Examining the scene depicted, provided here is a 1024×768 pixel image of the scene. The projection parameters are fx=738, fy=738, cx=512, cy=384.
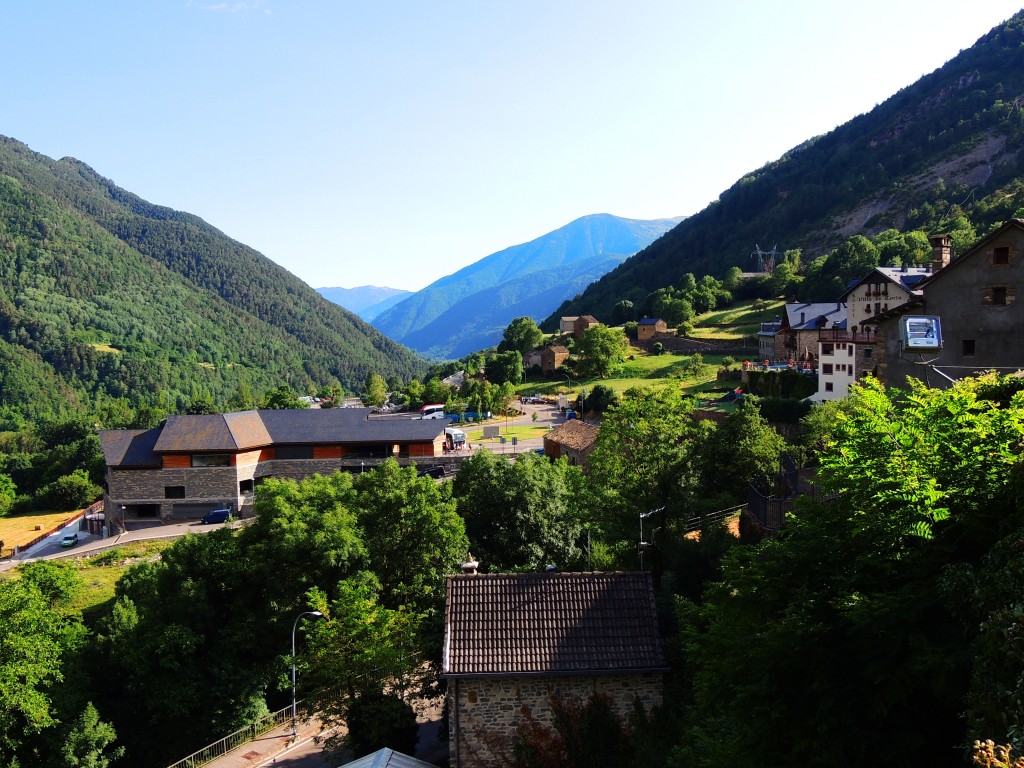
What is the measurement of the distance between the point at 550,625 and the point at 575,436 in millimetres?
35187

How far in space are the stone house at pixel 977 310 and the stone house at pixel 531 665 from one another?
12405 mm

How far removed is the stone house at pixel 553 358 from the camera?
103 meters

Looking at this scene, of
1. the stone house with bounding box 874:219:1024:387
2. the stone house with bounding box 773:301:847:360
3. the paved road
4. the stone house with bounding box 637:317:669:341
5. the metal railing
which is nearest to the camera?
the stone house with bounding box 874:219:1024:387

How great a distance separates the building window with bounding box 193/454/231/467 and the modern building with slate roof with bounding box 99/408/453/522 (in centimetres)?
7

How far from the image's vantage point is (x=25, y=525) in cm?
7669

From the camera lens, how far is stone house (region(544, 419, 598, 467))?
50.5 m

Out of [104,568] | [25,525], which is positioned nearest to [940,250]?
[104,568]

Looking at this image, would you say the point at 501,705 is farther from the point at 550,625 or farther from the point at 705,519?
the point at 705,519

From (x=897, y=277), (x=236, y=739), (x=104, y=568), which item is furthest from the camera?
(x=897, y=277)

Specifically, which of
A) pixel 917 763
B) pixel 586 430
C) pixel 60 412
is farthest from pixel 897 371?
pixel 60 412

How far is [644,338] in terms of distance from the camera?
4414 inches

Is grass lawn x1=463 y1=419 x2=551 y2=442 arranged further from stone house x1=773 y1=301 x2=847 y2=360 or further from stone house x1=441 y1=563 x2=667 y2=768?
stone house x1=441 y1=563 x2=667 y2=768

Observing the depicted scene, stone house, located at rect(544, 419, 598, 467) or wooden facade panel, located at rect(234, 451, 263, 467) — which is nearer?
stone house, located at rect(544, 419, 598, 467)

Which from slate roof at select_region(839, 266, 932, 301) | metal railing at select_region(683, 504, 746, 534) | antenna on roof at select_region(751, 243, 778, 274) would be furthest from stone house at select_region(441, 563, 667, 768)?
antenna on roof at select_region(751, 243, 778, 274)
